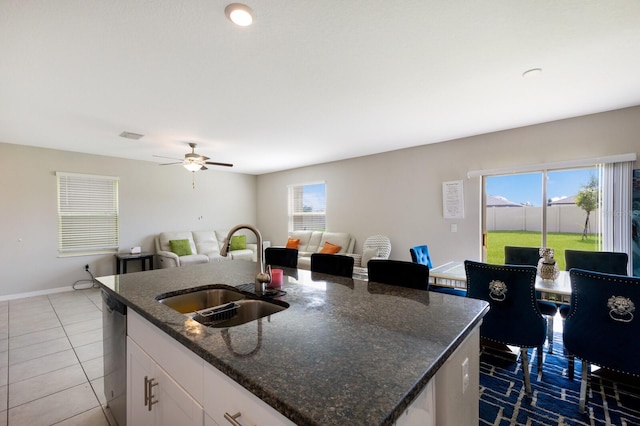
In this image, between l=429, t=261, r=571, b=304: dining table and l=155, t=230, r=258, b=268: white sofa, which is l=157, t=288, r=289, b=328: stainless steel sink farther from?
l=155, t=230, r=258, b=268: white sofa

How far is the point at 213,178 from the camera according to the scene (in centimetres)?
691

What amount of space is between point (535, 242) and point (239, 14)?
4172 millimetres

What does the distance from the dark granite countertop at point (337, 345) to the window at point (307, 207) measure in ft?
15.2

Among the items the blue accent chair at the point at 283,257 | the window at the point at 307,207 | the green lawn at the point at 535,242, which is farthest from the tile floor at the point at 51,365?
the green lawn at the point at 535,242

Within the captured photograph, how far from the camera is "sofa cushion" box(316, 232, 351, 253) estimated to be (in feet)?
18.2

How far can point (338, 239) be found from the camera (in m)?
5.63

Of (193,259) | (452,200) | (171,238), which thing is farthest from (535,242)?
(171,238)

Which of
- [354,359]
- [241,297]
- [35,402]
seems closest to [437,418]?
[354,359]

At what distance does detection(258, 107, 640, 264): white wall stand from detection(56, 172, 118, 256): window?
12.5ft

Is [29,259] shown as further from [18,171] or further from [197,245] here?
[197,245]

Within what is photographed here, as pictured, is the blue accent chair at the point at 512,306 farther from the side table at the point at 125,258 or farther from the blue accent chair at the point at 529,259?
the side table at the point at 125,258

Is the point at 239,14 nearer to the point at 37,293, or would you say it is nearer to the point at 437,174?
the point at 437,174

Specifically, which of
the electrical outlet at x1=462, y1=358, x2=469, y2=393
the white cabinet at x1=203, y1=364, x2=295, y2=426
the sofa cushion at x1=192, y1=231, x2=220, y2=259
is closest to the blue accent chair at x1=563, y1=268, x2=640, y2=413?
the electrical outlet at x1=462, y1=358, x2=469, y2=393

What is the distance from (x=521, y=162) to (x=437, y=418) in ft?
12.5
